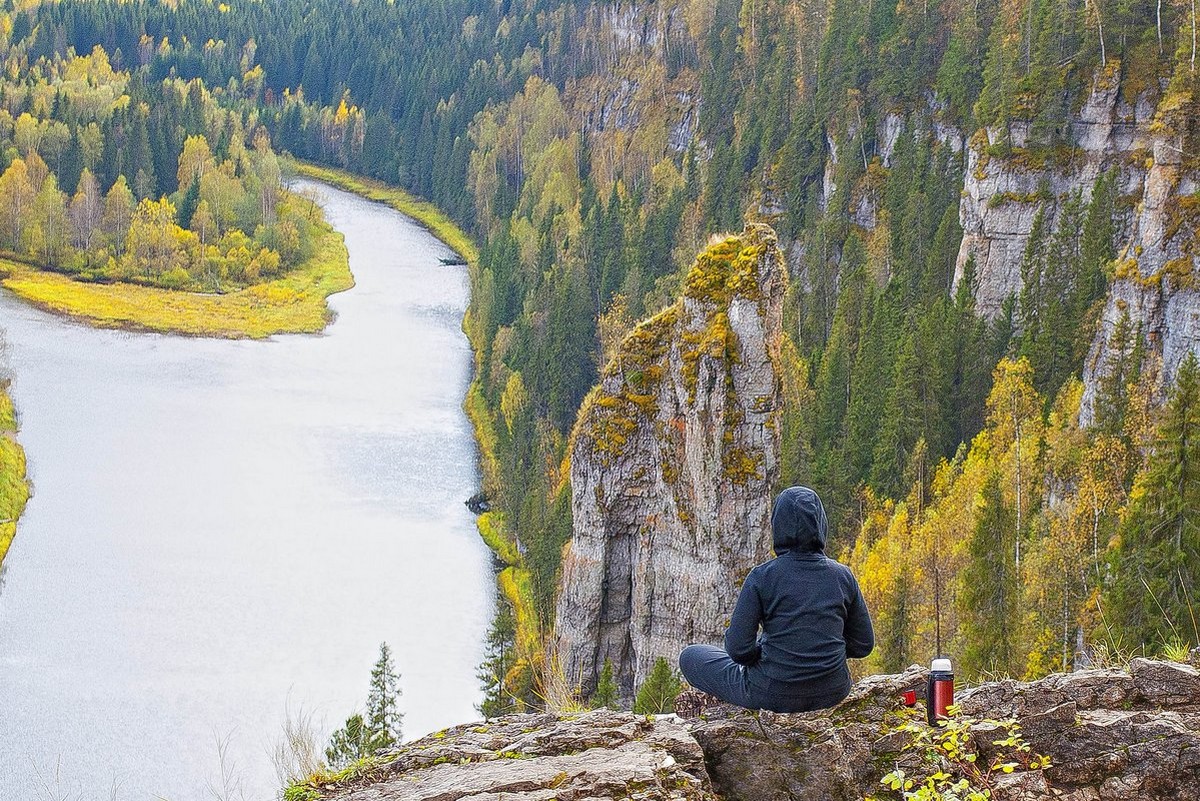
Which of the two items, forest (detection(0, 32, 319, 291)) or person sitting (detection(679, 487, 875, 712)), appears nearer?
person sitting (detection(679, 487, 875, 712))

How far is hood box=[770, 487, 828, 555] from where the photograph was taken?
10633 mm

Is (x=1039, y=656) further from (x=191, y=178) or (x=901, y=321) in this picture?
(x=191, y=178)

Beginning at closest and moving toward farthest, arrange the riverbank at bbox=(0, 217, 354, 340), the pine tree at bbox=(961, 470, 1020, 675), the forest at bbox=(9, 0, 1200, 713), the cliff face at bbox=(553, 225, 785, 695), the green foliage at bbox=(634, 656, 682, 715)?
the green foliage at bbox=(634, 656, 682, 715) → the cliff face at bbox=(553, 225, 785, 695) → the pine tree at bbox=(961, 470, 1020, 675) → the forest at bbox=(9, 0, 1200, 713) → the riverbank at bbox=(0, 217, 354, 340)

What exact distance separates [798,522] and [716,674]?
5.04ft

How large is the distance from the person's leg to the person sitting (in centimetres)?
2

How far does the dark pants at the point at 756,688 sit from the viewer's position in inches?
429

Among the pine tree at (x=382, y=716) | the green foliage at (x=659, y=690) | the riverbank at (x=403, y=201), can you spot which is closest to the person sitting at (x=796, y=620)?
the green foliage at (x=659, y=690)

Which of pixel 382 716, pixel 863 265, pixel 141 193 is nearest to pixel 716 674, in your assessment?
pixel 382 716

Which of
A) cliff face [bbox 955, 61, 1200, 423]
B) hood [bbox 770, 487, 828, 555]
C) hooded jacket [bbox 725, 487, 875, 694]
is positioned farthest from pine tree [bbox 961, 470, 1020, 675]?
hood [bbox 770, 487, 828, 555]

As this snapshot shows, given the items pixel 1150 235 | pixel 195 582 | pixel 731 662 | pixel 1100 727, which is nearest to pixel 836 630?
pixel 731 662

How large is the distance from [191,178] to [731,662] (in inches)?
5491

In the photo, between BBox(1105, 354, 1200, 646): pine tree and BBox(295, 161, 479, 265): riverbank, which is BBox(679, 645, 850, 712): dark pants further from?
BBox(295, 161, 479, 265): riverbank

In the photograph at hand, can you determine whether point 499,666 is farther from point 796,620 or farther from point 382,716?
point 796,620

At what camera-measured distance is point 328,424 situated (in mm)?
87438
